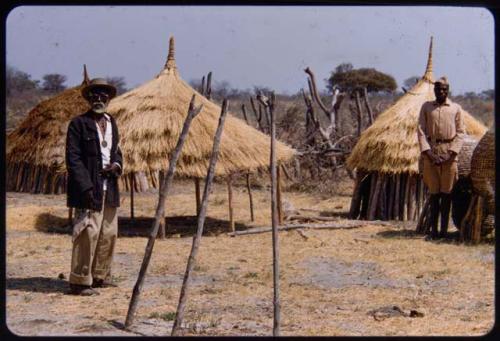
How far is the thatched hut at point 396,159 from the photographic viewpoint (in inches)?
450

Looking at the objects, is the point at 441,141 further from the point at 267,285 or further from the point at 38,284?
the point at 38,284

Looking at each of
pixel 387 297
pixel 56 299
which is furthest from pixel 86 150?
pixel 387 297

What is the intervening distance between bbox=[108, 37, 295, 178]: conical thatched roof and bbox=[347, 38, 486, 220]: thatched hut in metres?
1.33

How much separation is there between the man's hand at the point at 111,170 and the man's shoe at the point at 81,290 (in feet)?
3.17

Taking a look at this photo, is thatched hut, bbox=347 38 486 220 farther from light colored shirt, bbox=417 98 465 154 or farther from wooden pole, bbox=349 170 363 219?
light colored shirt, bbox=417 98 465 154

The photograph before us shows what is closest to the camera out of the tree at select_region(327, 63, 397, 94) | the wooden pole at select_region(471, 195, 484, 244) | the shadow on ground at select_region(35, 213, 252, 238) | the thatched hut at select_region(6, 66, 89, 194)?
the wooden pole at select_region(471, 195, 484, 244)

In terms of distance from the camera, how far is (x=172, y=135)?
10.4m

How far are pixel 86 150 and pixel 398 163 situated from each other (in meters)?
5.76

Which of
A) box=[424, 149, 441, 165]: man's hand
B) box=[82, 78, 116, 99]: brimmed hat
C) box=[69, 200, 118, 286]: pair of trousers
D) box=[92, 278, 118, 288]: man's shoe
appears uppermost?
box=[82, 78, 116, 99]: brimmed hat

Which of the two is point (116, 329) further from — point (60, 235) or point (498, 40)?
point (60, 235)

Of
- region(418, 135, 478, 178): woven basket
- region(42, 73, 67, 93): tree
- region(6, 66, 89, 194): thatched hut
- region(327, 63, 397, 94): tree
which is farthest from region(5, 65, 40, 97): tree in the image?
→ region(418, 135, 478, 178): woven basket

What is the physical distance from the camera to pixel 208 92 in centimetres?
1866

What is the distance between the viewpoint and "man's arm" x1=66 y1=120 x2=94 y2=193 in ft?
21.9

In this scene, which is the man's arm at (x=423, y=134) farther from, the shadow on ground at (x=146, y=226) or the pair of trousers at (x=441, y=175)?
the shadow on ground at (x=146, y=226)
